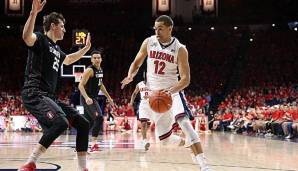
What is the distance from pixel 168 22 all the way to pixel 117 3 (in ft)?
88.8

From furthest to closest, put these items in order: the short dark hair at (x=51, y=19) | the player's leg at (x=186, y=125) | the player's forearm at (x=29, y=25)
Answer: the player's leg at (x=186, y=125), the short dark hair at (x=51, y=19), the player's forearm at (x=29, y=25)

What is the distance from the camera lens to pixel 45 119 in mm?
5152

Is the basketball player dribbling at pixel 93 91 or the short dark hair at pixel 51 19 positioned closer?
the short dark hair at pixel 51 19

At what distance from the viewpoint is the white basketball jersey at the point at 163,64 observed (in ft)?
19.6

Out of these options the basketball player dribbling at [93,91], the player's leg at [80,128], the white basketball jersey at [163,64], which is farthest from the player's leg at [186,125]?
the basketball player dribbling at [93,91]

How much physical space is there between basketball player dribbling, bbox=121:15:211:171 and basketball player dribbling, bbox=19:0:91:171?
980 millimetres

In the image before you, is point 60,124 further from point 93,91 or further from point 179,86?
point 93,91

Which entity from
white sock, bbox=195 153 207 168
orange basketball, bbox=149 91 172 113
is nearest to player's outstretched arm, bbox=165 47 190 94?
orange basketball, bbox=149 91 172 113

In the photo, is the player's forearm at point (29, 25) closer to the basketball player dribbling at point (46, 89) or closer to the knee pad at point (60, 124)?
A: the basketball player dribbling at point (46, 89)

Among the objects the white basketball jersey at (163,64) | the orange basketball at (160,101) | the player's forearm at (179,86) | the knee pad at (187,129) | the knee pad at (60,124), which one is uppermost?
the white basketball jersey at (163,64)

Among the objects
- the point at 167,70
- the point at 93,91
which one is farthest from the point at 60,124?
the point at 93,91

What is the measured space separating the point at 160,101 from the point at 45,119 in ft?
4.39

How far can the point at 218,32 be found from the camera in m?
32.8

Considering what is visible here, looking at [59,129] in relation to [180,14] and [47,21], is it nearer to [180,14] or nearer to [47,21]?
[47,21]
